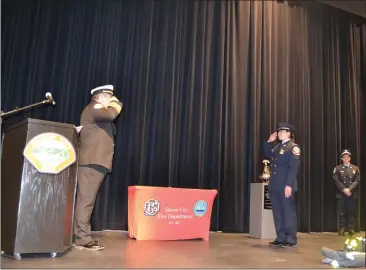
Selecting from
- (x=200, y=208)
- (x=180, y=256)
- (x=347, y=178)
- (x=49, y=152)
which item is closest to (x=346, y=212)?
(x=347, y=178)

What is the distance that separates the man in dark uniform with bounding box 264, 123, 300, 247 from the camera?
144 inches

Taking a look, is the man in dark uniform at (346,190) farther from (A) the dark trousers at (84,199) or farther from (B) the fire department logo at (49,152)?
(B) the fire department logo at (49,152)

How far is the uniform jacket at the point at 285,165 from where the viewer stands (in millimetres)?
3676

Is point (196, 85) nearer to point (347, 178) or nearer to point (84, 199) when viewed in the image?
point (347, 178)

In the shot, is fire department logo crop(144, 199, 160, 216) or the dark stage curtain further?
the dark stage curtain

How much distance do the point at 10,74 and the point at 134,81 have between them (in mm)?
1426

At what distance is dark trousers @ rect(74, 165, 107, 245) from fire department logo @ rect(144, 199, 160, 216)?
0.77 m

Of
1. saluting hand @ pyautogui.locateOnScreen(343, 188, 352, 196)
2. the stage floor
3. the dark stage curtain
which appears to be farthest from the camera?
saluting hand @ pyautogui.locateOnScreen(343, 188, 352, 196)

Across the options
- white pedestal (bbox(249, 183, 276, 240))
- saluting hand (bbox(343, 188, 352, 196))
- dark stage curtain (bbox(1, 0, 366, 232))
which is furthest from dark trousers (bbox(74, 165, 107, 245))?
saluting hand (bbox(343, 188, 352, 196))

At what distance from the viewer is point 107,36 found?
475 centimetres

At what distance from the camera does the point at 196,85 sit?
199 inches

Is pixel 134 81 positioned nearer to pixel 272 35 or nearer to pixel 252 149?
pixel 252 149

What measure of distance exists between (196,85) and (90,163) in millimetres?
2482

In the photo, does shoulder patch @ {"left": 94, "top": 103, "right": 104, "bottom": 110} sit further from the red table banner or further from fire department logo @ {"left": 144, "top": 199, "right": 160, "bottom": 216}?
fire department logo @ {"left": 144, "top": 199, "right": 160, "bottom": 216}
